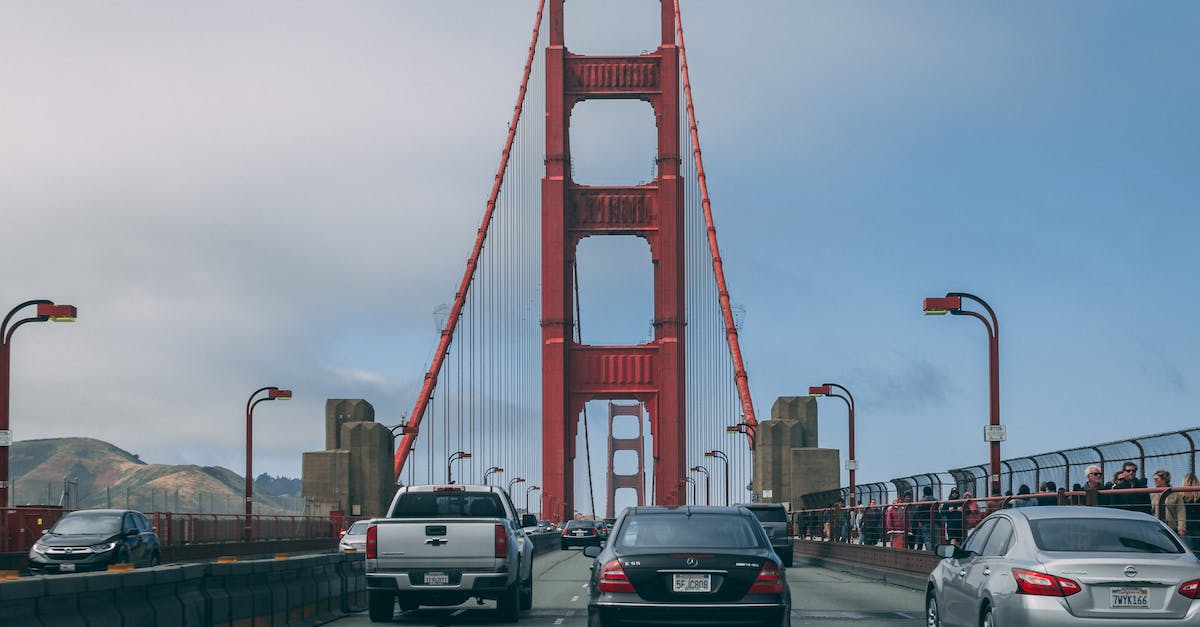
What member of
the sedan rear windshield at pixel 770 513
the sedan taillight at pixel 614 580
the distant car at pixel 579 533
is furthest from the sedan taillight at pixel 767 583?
the distant car at pixel 579 533

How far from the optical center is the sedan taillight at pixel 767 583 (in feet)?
41.5

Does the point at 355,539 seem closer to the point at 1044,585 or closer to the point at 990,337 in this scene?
the point at 990,337

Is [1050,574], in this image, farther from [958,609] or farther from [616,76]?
[616,76]

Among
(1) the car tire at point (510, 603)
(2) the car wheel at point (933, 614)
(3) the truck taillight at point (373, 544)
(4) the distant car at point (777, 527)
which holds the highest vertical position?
(3) the truck taillight at point (373, 544)

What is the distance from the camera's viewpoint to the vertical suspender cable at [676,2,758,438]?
254 ft

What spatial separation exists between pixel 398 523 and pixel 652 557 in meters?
6.19

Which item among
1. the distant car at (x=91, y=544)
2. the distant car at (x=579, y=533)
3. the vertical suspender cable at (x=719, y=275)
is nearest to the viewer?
the distant car at (x=91, y=544)

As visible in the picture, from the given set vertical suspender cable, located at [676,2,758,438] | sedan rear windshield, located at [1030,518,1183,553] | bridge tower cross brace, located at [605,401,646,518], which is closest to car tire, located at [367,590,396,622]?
sedan rear windshield, located at [1030,518,1183,553]

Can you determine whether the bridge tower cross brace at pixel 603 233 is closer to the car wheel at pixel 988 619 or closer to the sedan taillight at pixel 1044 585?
the car wheel at pixel 988 619

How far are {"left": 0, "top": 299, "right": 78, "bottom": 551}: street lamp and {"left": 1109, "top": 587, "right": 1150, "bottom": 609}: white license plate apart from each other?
25.6 m

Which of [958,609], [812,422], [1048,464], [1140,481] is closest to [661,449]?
[812,422]

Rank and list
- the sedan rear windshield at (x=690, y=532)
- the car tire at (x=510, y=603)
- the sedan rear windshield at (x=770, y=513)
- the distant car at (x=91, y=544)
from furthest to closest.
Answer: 1. the sedan rear windshield at (x=770, y=513)
2. the distant car at (x=91, y=544)
3. the car tire at (x=510, y=603)
4. the sedan rear windshield at (x=690, y=532)

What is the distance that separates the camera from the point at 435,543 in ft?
59.6

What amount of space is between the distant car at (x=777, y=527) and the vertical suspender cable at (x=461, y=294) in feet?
80.1
